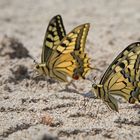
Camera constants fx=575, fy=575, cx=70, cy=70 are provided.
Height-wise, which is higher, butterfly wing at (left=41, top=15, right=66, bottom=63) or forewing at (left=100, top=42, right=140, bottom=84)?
butterfly wing at (left=41, top=15, right=66, bottom=63)

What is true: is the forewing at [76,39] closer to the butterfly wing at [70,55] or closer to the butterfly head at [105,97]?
the butterfly wing at [70,55]

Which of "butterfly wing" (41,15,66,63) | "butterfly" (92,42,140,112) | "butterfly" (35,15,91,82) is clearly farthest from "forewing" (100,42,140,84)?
"butterfly wing" (41,15,66,63)

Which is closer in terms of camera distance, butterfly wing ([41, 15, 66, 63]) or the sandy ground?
the sandy ground

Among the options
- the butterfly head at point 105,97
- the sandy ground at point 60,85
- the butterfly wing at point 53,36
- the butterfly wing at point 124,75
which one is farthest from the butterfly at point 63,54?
the butterfly head at point 105,97

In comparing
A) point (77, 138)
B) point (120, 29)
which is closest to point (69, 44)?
point (77, 138)

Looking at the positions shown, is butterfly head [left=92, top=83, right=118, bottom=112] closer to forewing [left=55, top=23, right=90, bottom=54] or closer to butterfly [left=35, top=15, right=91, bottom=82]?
butterfly [left=35, top=15, right=91, bottom=82]

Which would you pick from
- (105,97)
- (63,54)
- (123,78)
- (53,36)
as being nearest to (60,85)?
(63,54)

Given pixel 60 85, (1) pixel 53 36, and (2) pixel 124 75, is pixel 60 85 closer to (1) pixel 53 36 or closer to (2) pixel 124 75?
(1) pixel 53 36
